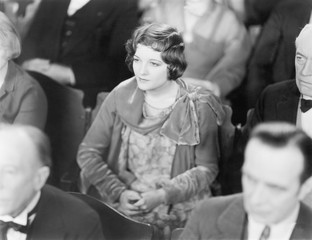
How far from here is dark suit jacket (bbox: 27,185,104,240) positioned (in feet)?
6.46

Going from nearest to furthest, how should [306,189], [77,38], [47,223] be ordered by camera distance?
[306,189] < [47,223] < [77,38]

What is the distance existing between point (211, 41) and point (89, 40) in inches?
18.1

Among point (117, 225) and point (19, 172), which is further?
point (117, 225)

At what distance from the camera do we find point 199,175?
6.72 feet

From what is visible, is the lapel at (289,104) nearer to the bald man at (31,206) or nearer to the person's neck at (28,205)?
the bald man at (31,206)

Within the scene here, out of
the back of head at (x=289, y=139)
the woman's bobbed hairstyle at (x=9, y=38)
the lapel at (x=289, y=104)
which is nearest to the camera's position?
the back of head at (x=289, y=139)

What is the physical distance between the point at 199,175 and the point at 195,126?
0.17 meters

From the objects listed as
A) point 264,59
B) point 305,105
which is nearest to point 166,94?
point 264,59

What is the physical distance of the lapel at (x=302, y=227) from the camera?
1.80m

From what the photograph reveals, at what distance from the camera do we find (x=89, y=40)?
7.12ft

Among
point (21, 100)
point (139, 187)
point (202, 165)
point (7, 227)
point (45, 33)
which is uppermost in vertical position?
point (45, 33)

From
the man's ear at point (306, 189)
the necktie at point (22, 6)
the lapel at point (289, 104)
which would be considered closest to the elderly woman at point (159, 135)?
the lapel at point (289, 104)

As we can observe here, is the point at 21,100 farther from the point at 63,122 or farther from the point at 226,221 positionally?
the point at 226,221

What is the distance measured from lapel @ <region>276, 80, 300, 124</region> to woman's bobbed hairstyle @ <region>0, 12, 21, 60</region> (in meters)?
0.99
